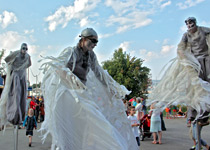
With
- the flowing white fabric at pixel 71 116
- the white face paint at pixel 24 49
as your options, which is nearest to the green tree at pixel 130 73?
the white face paint at pixel 24 49

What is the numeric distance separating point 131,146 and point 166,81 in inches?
48.2

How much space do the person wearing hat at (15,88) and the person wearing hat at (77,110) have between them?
2.55m

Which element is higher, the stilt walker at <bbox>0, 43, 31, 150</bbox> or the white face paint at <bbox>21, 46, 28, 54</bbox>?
the white face paint at <bbox>21, 46, 28, 54</bbox>

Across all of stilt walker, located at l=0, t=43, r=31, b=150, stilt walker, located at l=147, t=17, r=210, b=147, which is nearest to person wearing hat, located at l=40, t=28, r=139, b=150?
stilt walker, located at l=147, t=17, r=210, b=147

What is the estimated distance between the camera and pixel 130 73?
44219 mm

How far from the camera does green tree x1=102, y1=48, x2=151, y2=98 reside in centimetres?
4339

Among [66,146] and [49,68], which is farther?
[49,68]

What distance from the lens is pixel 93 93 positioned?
3.94m

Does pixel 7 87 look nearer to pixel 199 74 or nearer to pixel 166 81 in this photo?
pixel 166 81

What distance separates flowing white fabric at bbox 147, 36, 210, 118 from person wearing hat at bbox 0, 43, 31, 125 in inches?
130

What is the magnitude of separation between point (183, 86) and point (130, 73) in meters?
40.7

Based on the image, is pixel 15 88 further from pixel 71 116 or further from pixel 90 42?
pixel 71 116

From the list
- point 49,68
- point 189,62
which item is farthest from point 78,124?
point 189,62

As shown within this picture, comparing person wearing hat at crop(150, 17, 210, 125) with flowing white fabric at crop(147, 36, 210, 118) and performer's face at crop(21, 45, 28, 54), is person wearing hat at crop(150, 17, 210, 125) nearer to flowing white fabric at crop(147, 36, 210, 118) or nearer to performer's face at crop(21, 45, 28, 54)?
flowing white fabric at crop(147, 36, 210, 118)
